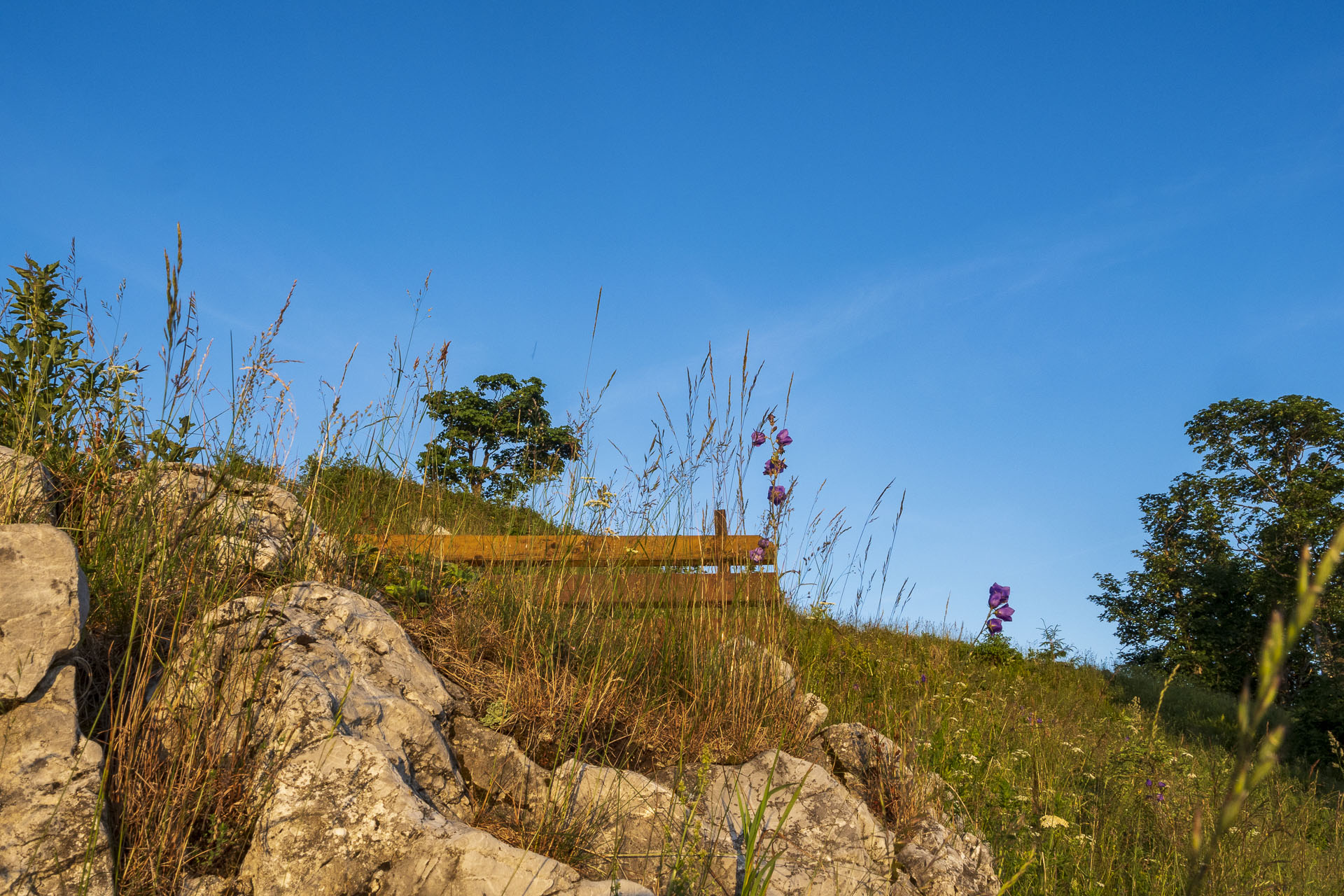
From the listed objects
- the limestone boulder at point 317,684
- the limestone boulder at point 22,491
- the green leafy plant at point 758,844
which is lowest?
the green leafy plant at point 758,844

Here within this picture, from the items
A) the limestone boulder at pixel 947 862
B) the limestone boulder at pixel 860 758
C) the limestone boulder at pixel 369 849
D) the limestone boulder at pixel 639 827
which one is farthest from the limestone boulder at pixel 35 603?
the limestone boulder at pixel 947 862

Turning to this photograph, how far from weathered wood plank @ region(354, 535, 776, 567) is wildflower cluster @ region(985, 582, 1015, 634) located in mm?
1084

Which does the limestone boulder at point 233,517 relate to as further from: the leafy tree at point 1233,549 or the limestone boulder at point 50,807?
the leafy tree at point 1233,549

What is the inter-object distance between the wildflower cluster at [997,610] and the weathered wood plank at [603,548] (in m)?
1.08

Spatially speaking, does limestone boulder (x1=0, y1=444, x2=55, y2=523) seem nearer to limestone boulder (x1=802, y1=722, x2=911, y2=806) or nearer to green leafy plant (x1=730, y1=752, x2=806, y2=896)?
green leafy plant (x1=730, y1=752, x2=806, y2=896)

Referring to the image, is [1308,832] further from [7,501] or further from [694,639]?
[7,501]

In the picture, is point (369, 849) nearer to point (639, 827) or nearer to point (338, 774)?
point (338, 774)

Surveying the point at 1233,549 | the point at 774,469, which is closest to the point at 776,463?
the point at 774,469

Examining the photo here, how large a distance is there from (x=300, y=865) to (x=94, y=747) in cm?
69

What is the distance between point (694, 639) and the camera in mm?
3918

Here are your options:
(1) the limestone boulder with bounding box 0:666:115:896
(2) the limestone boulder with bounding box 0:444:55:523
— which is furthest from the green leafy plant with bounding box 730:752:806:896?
(2) the limestone boulder with bounding box 0:444:55:523

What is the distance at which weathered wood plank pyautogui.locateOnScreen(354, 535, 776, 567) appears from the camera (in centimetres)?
405

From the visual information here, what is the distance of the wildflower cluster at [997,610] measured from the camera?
11.3 ft

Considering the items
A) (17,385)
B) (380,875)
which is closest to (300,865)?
(380,875)
